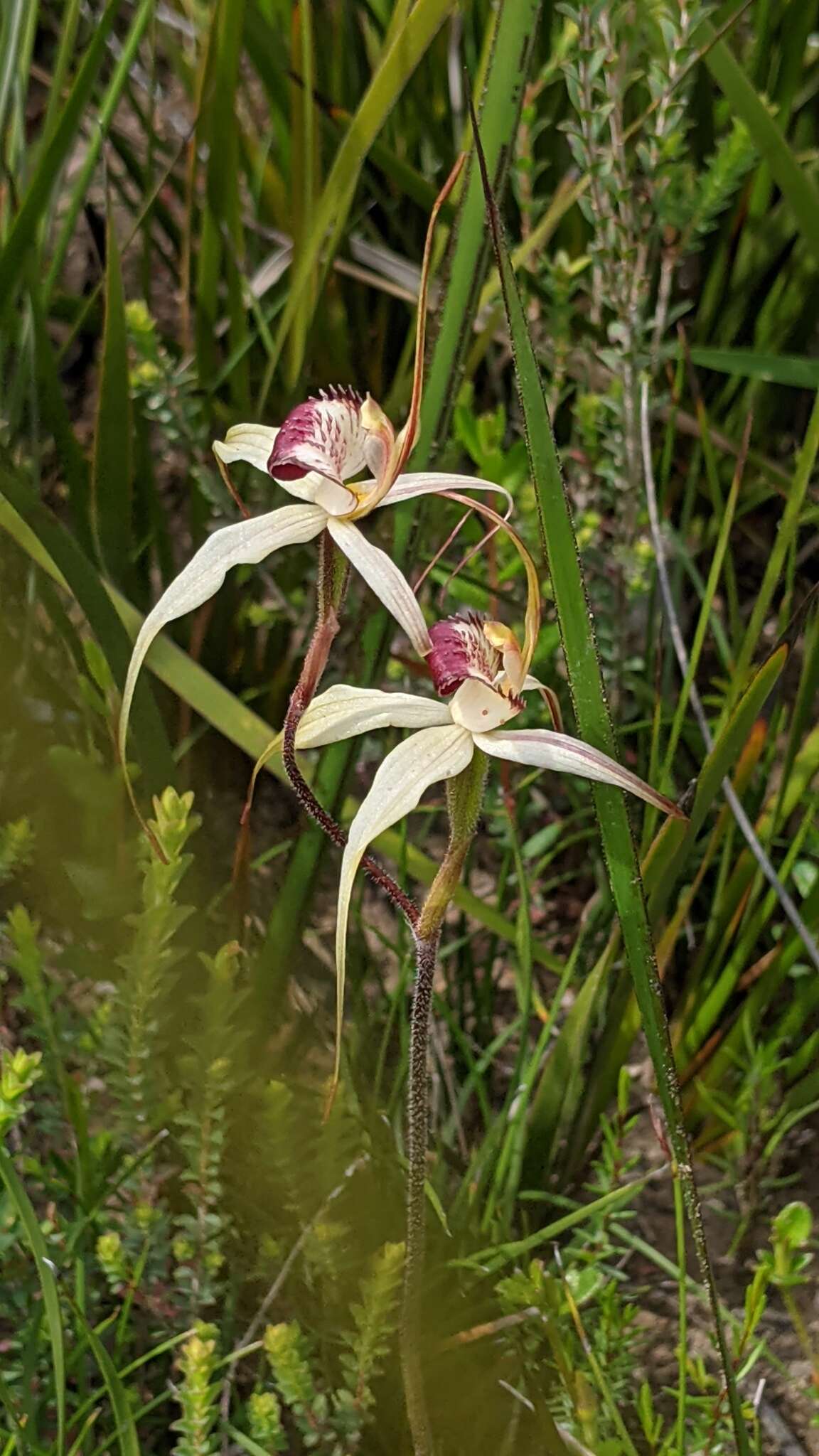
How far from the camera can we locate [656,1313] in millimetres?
799

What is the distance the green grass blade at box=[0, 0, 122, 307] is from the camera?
66cm

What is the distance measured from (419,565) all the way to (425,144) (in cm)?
41

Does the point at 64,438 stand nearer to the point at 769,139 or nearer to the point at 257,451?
the point at 257,451

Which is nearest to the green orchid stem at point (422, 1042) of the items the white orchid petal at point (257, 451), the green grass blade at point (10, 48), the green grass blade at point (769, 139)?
the white orchid petal at point (257, 451)

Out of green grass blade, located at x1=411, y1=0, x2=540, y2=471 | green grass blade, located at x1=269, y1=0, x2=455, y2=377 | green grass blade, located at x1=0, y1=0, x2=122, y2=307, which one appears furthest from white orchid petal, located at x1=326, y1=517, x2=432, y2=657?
green grass blade, located at x1=0, y1=0, x2=122, y2=307

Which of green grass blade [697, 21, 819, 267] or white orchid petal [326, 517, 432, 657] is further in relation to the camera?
green grass blade [697, 21, 819, 267]

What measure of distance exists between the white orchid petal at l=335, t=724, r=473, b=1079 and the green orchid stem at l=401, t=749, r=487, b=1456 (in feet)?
0.05

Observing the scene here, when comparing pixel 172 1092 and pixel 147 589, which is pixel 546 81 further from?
pixel 172 1092

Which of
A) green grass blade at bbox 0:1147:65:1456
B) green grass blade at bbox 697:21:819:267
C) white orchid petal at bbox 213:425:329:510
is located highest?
green grass blade at bbox 697:21:819:267

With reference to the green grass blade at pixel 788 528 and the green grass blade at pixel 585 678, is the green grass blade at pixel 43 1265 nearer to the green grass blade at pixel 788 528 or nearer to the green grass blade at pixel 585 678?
the green grass blade at pixel 585 678

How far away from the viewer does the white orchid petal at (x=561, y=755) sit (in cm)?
40

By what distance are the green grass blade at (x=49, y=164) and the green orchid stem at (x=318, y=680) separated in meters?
0.39

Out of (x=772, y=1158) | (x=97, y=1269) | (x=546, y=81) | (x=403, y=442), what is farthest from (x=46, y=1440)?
(x=546, y=81)

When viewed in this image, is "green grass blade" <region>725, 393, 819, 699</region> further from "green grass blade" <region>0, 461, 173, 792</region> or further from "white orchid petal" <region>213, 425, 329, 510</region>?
"green grass blade" <region>0, 461, 173, 792</region>
